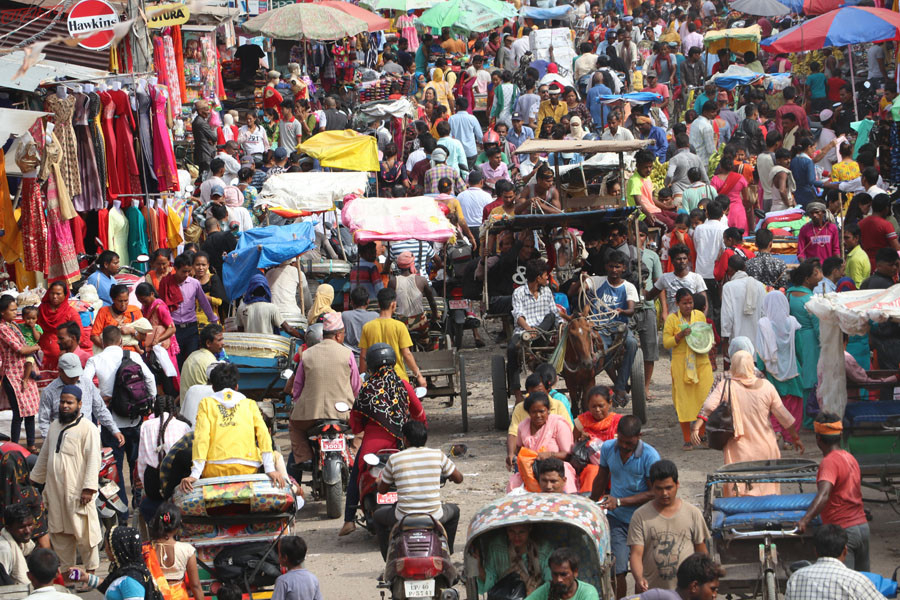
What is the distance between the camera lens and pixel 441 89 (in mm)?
27781

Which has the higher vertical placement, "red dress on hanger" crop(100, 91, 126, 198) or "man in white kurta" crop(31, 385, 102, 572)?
"red dress on hanger" crop(100, 91, 126, 198)

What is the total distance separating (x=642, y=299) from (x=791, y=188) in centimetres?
470

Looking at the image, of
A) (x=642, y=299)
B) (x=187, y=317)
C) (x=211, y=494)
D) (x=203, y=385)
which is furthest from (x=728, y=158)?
(x=211, y=494)

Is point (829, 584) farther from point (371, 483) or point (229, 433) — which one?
point (229, 433)

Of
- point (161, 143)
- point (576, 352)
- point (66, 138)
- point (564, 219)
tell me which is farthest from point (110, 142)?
point (576, 352)

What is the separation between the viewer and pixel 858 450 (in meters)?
10.5

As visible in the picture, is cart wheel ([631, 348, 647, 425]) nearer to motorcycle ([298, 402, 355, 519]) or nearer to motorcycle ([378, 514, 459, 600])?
motorcycle ([298, 402, 355, 519])

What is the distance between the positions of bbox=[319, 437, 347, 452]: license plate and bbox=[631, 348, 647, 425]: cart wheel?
361 centimetres

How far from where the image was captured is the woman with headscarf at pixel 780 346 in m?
13.2

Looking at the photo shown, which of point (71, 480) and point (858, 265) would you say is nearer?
point (71, 480)

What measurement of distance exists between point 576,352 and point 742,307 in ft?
5.86

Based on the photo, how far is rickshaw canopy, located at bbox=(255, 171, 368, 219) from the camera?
18.5 meters

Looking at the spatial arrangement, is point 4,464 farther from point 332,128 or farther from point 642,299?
point 332,128

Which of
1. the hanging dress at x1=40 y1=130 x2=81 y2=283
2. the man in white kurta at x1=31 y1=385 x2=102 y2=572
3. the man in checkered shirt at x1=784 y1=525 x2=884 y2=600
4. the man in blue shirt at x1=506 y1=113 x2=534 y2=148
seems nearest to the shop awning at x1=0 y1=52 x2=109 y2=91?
the hanging dress at x1=40 y1=130 x2=81 y2=283
